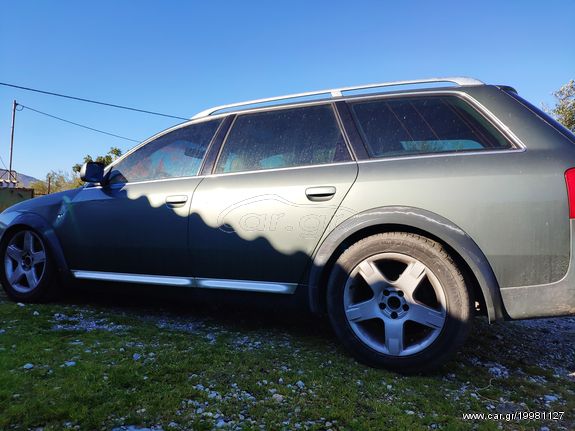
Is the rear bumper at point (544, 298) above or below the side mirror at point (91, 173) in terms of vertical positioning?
below

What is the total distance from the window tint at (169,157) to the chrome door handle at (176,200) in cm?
23

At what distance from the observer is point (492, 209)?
→ 220 cm

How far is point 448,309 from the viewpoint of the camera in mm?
2244

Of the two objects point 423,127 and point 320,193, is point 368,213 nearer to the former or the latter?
point 320,193

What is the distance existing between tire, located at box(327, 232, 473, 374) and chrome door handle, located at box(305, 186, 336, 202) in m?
0.37

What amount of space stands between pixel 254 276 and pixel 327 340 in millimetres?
728

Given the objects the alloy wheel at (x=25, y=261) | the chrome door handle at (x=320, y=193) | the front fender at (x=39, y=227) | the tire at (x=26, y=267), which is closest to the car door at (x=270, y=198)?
the chrome door handle at (x=320, y=193)

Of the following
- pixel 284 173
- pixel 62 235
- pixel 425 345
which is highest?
pixel 284 173

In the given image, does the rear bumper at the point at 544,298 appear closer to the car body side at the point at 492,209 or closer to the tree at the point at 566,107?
the car body side at the point at 492,209

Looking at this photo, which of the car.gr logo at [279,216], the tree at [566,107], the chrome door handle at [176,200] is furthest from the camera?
the tree at [566,107]

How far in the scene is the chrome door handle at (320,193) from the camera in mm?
2562

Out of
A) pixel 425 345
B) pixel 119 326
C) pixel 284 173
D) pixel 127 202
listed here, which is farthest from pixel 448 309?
pixel 127 202

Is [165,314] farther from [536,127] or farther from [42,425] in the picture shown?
[536,127]

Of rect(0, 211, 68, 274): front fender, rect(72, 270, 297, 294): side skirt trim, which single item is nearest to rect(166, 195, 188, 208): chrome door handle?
rect(72, 270, 297, 294): side skirt trim
